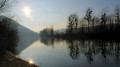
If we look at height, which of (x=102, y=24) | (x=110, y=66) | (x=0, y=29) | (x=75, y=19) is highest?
(x=75, y=19)

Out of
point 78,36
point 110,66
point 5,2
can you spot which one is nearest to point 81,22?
point 78,36

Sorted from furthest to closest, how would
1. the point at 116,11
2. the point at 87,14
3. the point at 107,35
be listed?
1. the point at 87,14
2. the point at 116,11
3. the point at 107,35

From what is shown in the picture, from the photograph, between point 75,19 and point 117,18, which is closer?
point 117,18

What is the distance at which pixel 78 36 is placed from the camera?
5103 cm

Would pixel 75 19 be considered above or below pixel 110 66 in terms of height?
above

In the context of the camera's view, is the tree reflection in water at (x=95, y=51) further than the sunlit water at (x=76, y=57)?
Yes

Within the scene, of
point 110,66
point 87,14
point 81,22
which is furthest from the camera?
point 81,22

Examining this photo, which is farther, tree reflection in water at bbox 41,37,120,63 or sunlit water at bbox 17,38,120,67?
tree reflection in water at bbox 41,37,120,63

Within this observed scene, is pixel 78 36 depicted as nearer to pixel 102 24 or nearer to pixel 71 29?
pixel 71 29

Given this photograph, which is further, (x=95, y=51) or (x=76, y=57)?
(x=95, y=51)

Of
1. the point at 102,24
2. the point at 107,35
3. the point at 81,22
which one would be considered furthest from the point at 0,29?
the point at 81,22

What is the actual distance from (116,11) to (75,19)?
767 inches

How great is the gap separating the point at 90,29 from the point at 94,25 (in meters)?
3.54

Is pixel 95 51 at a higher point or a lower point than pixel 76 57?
higher
